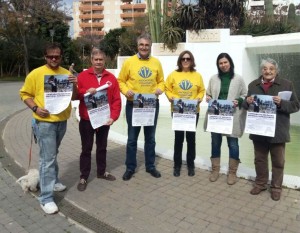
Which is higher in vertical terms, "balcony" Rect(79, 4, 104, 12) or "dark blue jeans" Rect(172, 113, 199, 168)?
"balcony" Rect(79, 4, 104, 12)

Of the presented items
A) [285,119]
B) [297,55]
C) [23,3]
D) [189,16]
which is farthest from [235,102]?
[23,3]

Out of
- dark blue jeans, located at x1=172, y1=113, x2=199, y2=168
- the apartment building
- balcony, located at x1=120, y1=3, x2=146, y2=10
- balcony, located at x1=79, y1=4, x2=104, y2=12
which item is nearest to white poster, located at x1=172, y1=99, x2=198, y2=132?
dark blue jeans, located at x1=172, y1=113, x2=199, y2=168

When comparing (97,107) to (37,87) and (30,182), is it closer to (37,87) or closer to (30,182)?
(37,87)

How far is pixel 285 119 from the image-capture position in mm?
4398

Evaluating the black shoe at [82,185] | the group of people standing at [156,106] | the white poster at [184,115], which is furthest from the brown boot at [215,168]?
the black shoe at [82,185]

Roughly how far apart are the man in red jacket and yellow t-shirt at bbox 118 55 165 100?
0.60 ft

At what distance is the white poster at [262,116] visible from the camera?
4.33 meters

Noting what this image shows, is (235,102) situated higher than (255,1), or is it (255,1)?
(255,1)

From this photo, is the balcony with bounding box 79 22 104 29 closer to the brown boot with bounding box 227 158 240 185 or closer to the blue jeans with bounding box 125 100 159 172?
the blue jeans with bounding box 125 100 159 172

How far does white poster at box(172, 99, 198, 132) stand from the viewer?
501 cm

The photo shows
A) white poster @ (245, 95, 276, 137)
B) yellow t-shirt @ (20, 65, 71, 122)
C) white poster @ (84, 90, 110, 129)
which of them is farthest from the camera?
white poster @ (84, 90, 110, 129)

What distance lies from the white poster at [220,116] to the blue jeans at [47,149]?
80.2 inches

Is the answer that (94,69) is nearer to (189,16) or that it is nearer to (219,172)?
(219,172)

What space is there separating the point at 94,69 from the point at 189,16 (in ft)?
30.4
